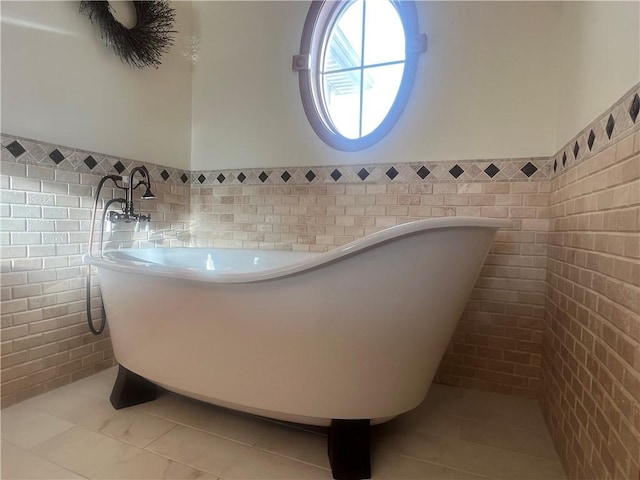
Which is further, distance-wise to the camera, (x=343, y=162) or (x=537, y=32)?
(x=343, y=162)

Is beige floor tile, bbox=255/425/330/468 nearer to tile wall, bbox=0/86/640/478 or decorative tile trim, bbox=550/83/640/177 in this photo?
tile wall, bbox=0/86/640/478

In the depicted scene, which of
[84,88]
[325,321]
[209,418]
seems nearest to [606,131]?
[325,321]

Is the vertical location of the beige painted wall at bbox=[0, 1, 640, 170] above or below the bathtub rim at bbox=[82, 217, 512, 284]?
above

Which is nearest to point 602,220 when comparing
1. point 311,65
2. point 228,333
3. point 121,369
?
point 228,333

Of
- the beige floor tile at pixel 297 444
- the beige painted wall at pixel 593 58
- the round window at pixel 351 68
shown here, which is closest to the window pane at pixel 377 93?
the round window at pixel 351 68

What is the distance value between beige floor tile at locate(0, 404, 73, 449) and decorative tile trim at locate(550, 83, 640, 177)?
6.88ft

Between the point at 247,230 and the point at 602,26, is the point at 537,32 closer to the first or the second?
the point at 602,26

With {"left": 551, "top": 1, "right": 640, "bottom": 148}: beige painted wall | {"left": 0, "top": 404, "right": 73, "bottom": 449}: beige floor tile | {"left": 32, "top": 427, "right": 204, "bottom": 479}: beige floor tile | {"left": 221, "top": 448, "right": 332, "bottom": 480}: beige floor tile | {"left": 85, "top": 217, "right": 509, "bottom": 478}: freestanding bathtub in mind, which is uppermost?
{"left": 551, "top": 1, "right": 640, "bottom": 148}: beige painted wall

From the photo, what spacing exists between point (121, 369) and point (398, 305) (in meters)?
1.29

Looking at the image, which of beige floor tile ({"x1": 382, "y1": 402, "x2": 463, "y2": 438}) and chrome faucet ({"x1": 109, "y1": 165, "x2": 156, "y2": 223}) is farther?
chrome faucet ({"x1": 109, "y1": 165, "x2": 156, "y2": 223})

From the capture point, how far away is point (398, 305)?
100cm

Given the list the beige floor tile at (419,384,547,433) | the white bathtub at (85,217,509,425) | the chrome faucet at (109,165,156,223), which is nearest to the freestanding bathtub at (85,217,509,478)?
the white bathtub at (85,217,509,425)

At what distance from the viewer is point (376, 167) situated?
191cm

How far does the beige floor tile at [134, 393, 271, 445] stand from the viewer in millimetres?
1325
